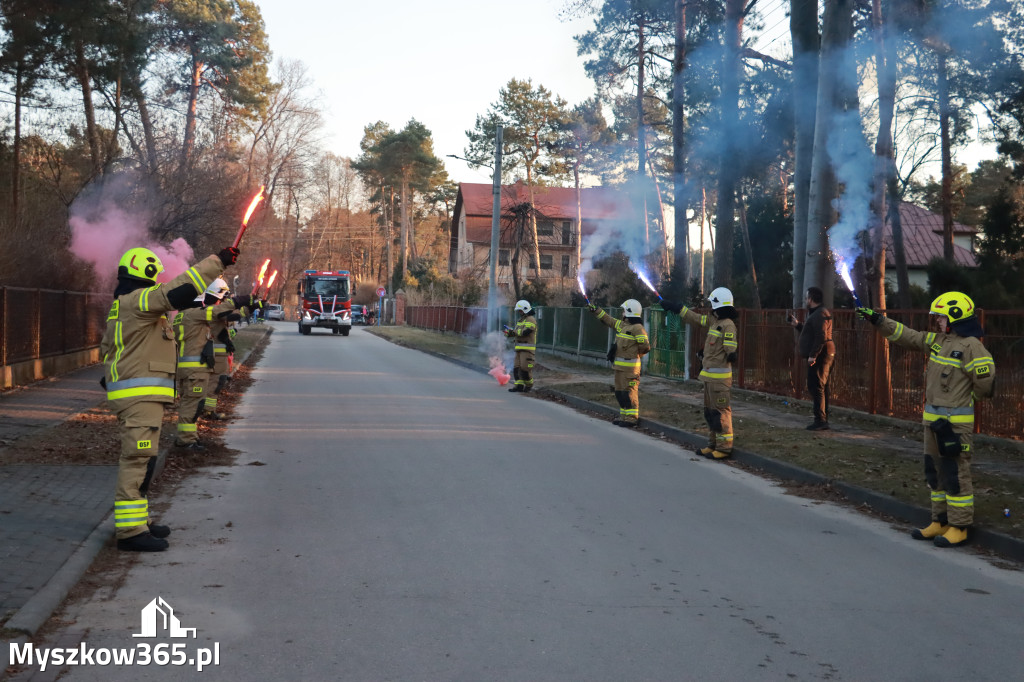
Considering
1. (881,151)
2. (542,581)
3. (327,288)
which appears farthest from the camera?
(327,288)

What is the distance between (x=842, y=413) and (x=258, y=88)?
36.7 metres

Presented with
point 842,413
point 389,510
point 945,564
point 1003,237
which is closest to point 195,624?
point 389,510

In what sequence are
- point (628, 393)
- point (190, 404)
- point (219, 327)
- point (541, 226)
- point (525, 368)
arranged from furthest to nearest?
point (541, 226) → point (525, 368) → point (628, 393) → point (219, 327) → point (190, 404)

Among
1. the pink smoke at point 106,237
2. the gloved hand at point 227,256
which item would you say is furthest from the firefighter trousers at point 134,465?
the pink smoke at point 106,237

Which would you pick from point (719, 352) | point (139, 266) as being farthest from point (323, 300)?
point (139, 266)

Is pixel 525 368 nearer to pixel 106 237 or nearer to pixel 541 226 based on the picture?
pixel 106 237

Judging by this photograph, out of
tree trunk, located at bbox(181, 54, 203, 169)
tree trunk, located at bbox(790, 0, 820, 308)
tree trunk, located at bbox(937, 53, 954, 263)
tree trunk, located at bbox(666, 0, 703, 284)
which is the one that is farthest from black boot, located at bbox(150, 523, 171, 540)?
tree trunk, located at bbox(181, 54, 203, 169)

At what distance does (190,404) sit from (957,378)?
7746mm

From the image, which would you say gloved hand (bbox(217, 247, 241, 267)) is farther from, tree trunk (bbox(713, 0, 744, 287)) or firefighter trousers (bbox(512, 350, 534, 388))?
tree trunk (bbox(713, 0, 744, 287))

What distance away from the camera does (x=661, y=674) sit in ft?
14.2

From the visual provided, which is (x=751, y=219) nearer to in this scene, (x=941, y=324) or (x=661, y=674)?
(x=941, y=324)

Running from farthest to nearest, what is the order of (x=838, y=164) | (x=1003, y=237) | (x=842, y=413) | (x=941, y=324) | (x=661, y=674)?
(x=1003, y=237)
(x=838, y=164)
(x=842, y=413)
(x=941, y=324)
(x=661, y=674)

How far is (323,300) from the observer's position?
46938 millimetres

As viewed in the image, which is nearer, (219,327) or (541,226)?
(219,327)
